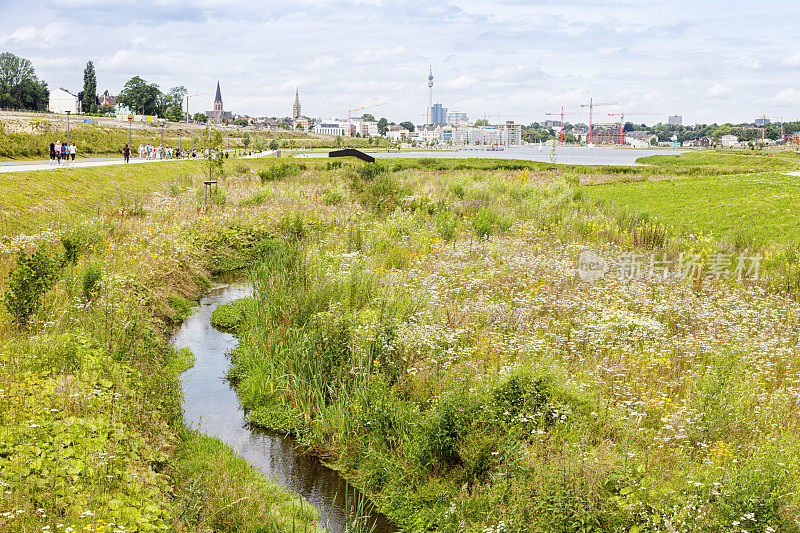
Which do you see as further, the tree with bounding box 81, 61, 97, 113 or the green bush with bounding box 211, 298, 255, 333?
the tree with bounding box 81, 61, 97, 113

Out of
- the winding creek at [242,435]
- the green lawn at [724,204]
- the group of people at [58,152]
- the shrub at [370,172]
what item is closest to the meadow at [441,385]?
the winding creek at [242,435]

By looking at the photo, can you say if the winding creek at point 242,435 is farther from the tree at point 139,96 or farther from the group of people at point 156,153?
the tree at point 139,96

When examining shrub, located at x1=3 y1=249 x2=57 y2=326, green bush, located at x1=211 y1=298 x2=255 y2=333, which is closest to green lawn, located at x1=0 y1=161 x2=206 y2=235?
green bush, located at x1=211 y1=298 x2=255 y2=333

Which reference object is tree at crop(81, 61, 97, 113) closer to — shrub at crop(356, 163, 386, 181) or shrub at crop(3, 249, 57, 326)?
shrub at crop(356, 163, 386, 181)

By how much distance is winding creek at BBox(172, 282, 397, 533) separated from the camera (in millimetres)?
Answer: 7859

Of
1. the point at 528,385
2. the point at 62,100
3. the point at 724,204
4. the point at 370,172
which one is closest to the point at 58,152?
the point at 370,172

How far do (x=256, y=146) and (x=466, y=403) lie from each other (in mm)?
87149

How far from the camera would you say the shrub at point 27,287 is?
31.7 feet

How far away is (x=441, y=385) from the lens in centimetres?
857

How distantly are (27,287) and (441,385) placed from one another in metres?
6.76

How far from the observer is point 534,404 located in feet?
24.1

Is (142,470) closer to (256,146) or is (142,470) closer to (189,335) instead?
(189,335)

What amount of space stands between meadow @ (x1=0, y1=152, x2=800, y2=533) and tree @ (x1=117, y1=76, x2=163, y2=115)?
457ft

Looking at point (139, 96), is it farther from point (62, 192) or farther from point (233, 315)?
point (233, 315)
